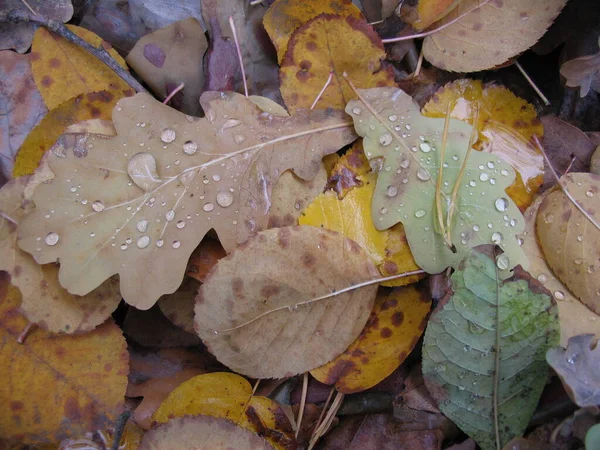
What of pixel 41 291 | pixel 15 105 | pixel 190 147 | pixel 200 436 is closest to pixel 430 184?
pixel 190 147

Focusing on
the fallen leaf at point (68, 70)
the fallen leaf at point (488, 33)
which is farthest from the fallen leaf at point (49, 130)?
the fallen leaf at point (488, 33)

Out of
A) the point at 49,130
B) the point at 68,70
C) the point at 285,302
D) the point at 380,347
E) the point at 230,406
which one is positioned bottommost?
the point at 230,406

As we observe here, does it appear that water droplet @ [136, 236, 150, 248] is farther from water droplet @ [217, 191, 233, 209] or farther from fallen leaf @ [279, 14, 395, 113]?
fallen leaf @ [279, 14, 395, 113]

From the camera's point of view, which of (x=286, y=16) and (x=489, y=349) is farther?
(x=286, y=16)

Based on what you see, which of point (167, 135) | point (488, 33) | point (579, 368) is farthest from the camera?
point (488, 33)

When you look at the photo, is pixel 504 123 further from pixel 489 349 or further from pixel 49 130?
pixel 49 130

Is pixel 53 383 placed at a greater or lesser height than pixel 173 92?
lesser

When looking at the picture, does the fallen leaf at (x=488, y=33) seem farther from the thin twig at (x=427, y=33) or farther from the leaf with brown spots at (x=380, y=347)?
the leaf with brown spots at (x=380, y=347)
